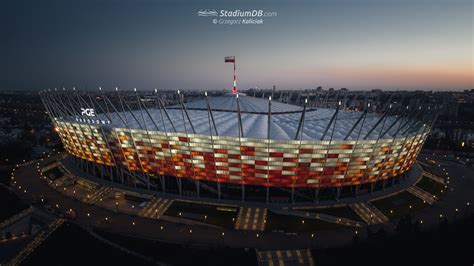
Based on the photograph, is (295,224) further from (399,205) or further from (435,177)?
(435,177)

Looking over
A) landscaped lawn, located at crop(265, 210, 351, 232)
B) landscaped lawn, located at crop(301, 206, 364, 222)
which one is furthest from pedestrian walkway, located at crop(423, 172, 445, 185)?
landscaped lawn, located at crop(265, 210, 351, 232)

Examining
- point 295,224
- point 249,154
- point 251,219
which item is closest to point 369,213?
point 295,224

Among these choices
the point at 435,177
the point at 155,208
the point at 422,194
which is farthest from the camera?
the point at 435,177

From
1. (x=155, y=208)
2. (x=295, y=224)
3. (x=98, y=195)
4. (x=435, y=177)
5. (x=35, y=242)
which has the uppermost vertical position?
(x=295, y=224)

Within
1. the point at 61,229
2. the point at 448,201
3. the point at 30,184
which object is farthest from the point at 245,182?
the point at 30,184

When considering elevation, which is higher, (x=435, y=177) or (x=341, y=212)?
(x=341, y=212)

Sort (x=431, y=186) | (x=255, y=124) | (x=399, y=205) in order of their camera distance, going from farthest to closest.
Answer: (x=431, y=186) → (x=255, y=124) → (x=399, y=205)

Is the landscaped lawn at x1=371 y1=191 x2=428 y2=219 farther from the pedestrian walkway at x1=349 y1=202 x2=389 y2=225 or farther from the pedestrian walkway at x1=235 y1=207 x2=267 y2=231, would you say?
the pedestrian walkway at x1=235 y1=207 x2=267 y2=231

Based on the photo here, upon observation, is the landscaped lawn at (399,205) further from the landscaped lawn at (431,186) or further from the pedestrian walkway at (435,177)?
the pedestrian walkway at (435,177)
